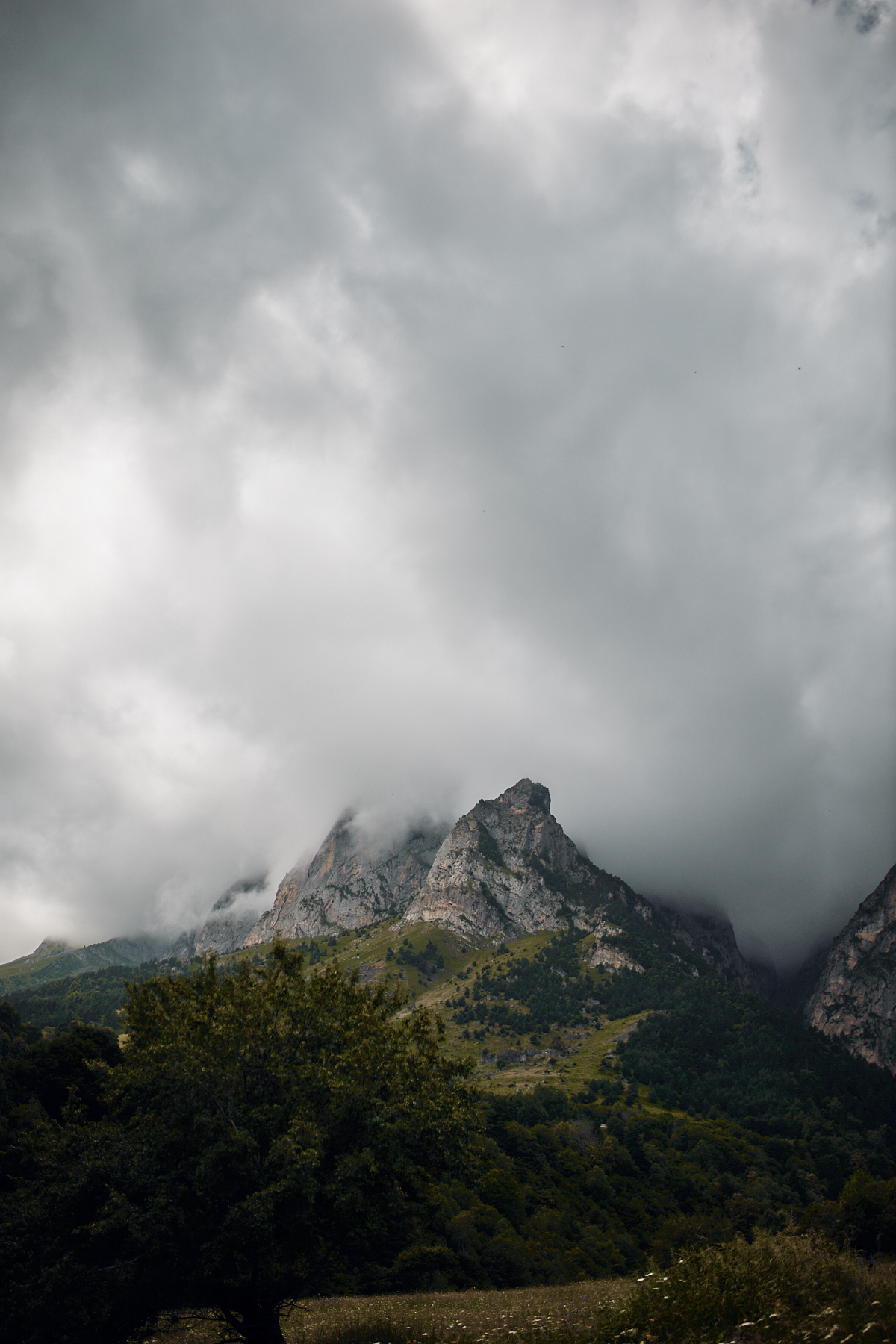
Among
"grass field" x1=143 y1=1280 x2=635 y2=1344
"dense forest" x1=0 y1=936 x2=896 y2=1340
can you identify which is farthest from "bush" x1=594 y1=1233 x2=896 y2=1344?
"dense forest" x1=0 y1=936 x2=896 y2=1340

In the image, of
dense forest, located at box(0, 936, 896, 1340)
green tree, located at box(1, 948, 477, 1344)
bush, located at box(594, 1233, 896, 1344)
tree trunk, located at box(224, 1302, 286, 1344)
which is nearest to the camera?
bush, located at box(594, 1233, 896, 1344)

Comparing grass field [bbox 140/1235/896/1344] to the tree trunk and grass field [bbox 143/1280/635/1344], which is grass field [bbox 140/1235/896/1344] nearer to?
grass field [bbox 143/1280/635/1344]

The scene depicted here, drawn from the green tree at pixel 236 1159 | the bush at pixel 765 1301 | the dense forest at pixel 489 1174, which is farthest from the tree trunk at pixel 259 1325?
the bush at pixel 765 1301

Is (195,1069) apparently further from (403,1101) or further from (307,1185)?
(403,1101)

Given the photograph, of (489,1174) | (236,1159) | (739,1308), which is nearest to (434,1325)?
(236,1159)

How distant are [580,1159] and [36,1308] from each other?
143872 millimetres

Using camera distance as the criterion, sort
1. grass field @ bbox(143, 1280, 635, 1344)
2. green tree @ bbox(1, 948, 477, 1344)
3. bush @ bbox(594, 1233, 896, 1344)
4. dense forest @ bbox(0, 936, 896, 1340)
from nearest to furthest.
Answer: bush @ bbox(594, 1233, 896, 1344), grass field @ bbox(143, 1280, 635, 1344), green tree @ bbox(1, 948, 477, 1344), dense forest @ bbox(0, 936, 896, 1340)

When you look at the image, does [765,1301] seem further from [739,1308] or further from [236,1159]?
[236,1159]

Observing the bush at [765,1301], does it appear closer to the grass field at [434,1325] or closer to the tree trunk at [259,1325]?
the grass field at [434,1325]

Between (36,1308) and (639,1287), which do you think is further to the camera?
(36,1308)

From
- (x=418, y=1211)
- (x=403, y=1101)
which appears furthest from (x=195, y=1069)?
(x=418, y=1211)

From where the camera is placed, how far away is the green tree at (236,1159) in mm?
17062

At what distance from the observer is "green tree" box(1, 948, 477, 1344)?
17.1m

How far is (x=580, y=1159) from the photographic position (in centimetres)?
12738
